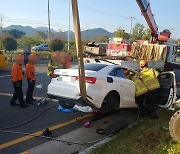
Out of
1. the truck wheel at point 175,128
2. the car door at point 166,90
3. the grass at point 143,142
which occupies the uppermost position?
the car door at point 166,90

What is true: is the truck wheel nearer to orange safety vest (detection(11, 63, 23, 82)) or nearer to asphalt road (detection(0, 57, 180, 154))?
asphalt road (detection(0, 57, 180, 154))

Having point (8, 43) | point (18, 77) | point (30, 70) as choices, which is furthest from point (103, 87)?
point (8, 43)

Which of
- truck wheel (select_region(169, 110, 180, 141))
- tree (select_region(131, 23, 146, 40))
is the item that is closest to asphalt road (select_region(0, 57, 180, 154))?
truck wheel (select_region(169, 110, 180, 141))

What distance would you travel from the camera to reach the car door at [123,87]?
23.2 feet

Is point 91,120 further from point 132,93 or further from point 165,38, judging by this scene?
point 165,38

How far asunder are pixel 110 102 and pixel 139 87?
109 centimetres

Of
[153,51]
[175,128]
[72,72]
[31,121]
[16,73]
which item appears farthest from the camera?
[153,51]

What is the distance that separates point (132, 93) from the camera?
24.5ft

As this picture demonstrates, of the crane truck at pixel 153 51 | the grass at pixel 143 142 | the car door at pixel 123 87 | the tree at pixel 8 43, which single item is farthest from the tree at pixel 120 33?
the grass at pixel 143 142

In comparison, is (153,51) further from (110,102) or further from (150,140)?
(150,140)

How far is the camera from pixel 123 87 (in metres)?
7.19

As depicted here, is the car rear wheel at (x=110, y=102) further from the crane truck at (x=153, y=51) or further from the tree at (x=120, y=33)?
the tree at (x=120, y=33)

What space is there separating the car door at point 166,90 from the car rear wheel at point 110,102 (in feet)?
4.49

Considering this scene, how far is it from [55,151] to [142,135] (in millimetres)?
1924
